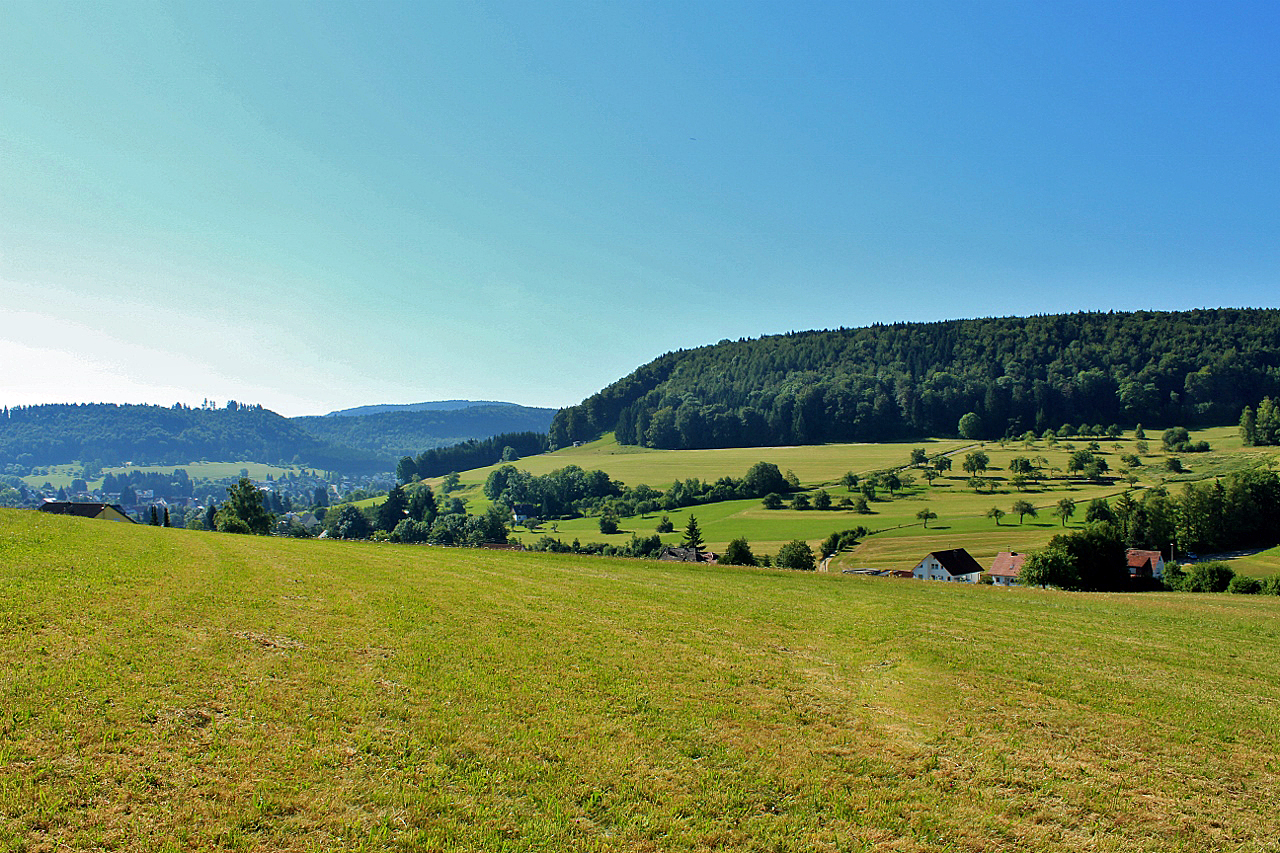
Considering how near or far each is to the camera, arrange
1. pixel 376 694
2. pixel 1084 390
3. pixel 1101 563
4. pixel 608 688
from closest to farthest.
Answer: pixel 376 694
pixel 608 688
pixel 1101 563
pixel 1084 390

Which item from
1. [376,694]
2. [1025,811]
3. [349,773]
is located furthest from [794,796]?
[376,694]

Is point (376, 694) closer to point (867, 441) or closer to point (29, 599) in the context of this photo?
point (29, 599)

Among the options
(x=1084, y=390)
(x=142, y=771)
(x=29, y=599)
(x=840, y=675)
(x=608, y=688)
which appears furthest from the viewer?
(x=1084, y=390)

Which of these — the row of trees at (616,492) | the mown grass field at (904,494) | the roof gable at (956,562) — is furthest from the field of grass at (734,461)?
the roof gable at (956,562)

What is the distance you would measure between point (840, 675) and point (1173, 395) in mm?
198098

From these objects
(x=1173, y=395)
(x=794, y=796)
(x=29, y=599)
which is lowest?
(x=794, y=796)

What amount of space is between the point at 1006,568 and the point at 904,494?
148 ft

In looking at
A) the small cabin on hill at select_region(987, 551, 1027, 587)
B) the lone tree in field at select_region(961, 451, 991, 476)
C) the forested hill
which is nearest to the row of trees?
the lone tree in field at select_region(961, 451, 991, 476)

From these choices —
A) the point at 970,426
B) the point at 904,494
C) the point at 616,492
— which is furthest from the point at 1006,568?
the point at 970,426

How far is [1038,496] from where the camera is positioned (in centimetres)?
9388

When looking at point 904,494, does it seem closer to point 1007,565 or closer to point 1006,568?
point 1007,565

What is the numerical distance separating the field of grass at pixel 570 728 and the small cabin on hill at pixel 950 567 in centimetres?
4749

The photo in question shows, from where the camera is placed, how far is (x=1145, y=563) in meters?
58.4

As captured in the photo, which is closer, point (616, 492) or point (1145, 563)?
point (1145, 563)
